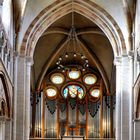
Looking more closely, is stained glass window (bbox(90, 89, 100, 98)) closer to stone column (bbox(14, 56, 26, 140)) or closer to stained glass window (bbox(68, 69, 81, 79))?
stained glass window (bbox(68, 69, 81, 79))

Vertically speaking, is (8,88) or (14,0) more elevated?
(14,0)

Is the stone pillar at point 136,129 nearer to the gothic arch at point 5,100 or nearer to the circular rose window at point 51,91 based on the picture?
the gothic arch at point 5,100

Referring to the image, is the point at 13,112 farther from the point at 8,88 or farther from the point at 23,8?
the point at 23,8

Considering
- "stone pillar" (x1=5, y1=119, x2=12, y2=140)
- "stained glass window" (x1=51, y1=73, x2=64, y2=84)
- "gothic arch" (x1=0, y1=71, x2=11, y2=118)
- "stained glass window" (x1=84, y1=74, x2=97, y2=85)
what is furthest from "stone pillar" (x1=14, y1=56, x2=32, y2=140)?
"stained glass window" (x1=84, y1=74, x2=97, y2=85)

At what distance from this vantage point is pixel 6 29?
24156mm

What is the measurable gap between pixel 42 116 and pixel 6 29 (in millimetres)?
12050

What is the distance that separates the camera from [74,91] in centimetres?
3597

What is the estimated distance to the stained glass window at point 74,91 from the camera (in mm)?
36000

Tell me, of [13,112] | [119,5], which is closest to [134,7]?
[119,5]

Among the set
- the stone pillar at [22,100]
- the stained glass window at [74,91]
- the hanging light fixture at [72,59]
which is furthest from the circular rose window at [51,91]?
the stone pillar at [22,100]

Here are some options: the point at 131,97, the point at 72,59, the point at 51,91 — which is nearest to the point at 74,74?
the point at 72,59

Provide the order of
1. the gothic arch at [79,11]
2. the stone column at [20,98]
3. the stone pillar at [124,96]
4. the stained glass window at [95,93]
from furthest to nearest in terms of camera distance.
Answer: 1. the stained glass window at [95,93]
2. the gothic arch at [79,11]
3. the stone column at [20,98]
4. the stone pillar at [124,96]

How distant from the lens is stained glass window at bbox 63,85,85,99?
36000 millimetres

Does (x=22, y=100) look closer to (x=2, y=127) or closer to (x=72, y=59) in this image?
(x=2, y=127)
